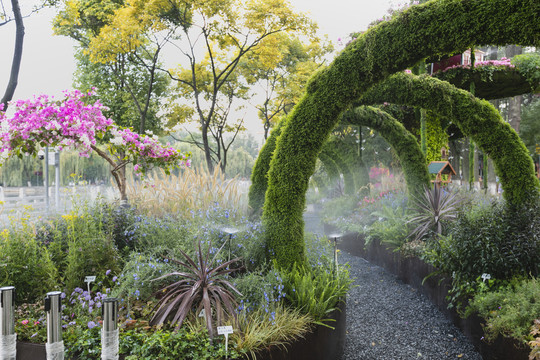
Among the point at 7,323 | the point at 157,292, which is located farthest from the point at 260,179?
the point at 7,323

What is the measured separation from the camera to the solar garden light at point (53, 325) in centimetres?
161

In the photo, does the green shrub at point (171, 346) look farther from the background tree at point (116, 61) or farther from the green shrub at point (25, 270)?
the background tree at point (116, 61)

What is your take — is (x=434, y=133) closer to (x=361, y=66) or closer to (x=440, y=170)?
(x=440, y=170)

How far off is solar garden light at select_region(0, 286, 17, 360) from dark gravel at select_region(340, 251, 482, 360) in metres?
2.75

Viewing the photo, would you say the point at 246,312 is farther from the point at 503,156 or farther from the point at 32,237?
the point at 503,156

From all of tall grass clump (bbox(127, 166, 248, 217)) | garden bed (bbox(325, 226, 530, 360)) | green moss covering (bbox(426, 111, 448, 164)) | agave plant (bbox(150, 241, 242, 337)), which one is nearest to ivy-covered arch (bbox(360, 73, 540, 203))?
garden bed (bbox(325, 226, 530, 360))

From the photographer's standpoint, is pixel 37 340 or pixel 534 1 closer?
pixel 37 340

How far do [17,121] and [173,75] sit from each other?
10.4 metres

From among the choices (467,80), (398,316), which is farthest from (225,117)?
(398,316)

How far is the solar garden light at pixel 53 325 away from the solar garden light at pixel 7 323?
0.20m

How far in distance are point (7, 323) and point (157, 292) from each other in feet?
4.13

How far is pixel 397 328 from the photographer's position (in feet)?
13.6

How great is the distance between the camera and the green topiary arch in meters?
3.14

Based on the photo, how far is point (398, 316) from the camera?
14.7ft
